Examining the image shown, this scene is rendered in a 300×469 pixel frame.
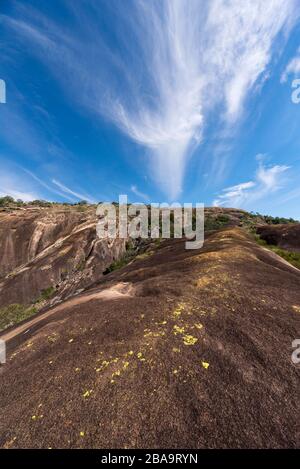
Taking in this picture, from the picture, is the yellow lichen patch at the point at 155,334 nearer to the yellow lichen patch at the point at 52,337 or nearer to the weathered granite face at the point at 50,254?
the yellow lichen patch at the point at 52,337

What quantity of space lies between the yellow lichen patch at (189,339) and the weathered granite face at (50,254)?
27.6 m

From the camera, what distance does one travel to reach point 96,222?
48.1 metres

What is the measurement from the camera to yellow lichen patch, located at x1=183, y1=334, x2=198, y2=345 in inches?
260

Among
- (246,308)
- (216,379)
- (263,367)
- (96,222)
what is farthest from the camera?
(96,222)

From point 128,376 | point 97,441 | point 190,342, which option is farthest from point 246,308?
point 97,441

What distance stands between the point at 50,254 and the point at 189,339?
38066mm

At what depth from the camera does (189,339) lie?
6.75 meters

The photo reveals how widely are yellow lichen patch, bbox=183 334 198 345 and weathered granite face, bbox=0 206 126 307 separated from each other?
90.5 ft

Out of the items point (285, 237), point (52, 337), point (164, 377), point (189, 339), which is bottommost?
point (52, 337)

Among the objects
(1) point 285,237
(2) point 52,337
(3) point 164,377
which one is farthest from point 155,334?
(1) point 285,237

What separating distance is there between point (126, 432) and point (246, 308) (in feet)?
18.5

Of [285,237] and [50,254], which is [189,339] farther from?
[285,237]
